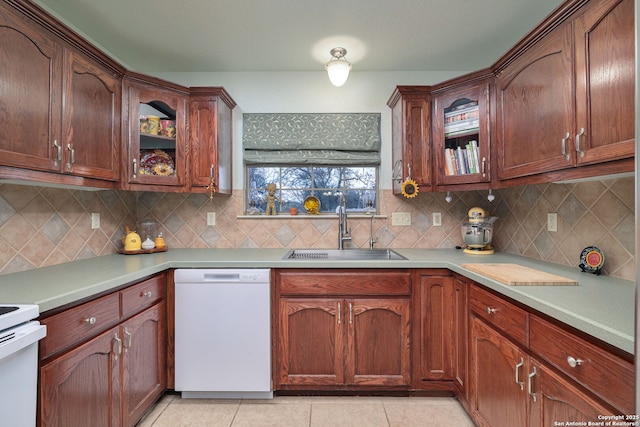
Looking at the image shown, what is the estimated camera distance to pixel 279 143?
266cm

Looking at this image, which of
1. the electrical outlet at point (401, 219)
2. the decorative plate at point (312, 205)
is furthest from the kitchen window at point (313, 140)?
the decorative plate at point (312, 205)

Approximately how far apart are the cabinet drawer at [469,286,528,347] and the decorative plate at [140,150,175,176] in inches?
83.5

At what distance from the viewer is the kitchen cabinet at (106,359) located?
1182mm

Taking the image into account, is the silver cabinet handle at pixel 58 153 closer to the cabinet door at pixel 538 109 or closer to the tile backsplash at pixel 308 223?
the tile backsplash at pixel 308 223

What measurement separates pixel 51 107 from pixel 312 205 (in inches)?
68.8

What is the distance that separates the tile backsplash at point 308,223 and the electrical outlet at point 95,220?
0.02m

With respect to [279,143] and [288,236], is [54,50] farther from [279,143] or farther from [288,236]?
[288,236]

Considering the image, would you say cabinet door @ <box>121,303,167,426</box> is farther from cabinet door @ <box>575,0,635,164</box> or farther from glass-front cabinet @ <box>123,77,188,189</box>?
cabinet door @ <box>575,0,635,164</box>

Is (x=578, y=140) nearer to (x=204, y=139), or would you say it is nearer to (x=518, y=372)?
(x=518, y=372)

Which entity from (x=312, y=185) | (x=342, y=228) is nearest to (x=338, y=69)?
(x=312, y=185)

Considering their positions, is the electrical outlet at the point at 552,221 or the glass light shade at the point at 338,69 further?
the glass light shade at the point at 338,69

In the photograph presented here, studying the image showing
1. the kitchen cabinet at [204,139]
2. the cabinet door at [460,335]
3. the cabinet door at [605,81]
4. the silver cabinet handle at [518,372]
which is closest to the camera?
the cabinet door at [605,81]

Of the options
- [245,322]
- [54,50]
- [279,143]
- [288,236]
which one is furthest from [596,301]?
[54,50]

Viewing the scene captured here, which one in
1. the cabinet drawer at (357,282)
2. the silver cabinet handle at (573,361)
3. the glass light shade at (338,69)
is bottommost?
the silver cabinet handle at (573,361)
